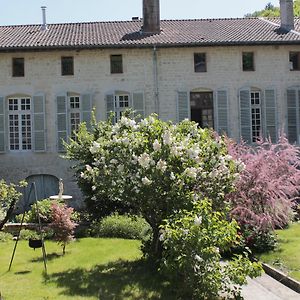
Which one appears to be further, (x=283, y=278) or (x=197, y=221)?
(x=283, y=278)

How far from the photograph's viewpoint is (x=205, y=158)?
10.8 metres

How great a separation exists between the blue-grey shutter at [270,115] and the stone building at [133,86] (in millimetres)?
47

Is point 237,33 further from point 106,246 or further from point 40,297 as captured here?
point 40,297

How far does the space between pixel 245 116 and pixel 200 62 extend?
336 cm

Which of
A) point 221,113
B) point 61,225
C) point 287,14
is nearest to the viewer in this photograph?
point 61,225

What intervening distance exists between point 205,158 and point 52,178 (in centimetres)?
1376

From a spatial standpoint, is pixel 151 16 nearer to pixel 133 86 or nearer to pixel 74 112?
pixel 133 86

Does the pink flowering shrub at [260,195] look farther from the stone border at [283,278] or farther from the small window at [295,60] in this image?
the small window at [295,60]

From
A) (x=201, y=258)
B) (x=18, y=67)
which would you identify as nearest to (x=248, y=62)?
(x=18, y=67)

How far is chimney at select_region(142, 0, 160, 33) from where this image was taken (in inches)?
984

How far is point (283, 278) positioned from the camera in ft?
36.5

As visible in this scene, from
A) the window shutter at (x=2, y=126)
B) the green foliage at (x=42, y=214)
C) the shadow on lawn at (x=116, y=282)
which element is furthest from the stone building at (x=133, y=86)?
the shadow on lawn at (x=116, y=282)

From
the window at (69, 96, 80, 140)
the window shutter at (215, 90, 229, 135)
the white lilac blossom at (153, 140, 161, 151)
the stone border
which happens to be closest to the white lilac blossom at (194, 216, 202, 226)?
the white lilac blossom at (153, 140, 161, 151)

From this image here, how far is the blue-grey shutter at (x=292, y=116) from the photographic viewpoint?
23.8m
